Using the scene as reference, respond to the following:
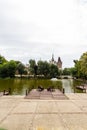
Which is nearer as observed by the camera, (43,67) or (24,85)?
(24,85)

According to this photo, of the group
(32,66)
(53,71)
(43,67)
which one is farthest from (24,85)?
(32,66)

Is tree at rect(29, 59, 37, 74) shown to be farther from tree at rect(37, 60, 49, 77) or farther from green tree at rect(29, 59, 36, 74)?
tree at rect(37, 60, 49, 77)

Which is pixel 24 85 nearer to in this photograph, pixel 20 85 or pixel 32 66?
pixel 20 85

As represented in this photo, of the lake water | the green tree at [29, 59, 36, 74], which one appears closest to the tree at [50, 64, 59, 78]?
the green tree at [29, 59, 36, 74]

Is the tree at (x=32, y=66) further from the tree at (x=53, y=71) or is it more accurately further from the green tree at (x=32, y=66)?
the tree at (x=53, y=71)

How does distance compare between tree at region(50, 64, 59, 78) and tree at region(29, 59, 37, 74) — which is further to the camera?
tree at region(29, 59, 37, 74)

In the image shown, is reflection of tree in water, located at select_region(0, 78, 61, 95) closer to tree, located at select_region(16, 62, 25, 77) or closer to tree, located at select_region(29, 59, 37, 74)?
tree, located at select_region(29, 59, 37, 74)

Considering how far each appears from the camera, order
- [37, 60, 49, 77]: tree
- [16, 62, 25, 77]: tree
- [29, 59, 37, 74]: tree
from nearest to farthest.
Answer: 1. [37, 60, 49, 77]: tree
2. [29, 59, 37, 74]: tree
3. [16, 62, 25, 77]: tree

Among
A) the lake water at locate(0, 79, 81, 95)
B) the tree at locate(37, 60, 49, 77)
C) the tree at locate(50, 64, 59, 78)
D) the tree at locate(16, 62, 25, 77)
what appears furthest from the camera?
the tree at locate(16, 62, 25, 77)

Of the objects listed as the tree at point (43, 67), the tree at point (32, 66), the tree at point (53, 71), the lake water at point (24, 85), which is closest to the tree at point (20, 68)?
the tree at point (32, 66)

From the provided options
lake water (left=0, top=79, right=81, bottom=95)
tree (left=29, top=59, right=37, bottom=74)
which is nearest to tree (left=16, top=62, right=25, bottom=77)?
tree (left=29, top=59, right=37, bottom=74)

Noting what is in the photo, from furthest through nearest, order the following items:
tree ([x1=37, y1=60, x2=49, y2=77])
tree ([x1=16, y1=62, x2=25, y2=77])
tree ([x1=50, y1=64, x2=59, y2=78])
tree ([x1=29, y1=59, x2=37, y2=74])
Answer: tree ([x1=16, y1=62, x2=25, y2=77]), tree ([x1=29, y1=59, x2=37, y2=74]), tree ([x1=50, y1=64, x2=59, y2=78]), tree ([x1=37, y1=60, x2=49, y2=77])

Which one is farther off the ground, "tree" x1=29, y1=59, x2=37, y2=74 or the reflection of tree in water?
"tree" x1=29, y1=59, x2=37, y2=74

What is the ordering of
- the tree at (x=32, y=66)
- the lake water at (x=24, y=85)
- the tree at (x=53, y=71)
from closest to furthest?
the lake water at (x=24, y=85)
the tree at (x=53, y=71)
the tree at (x=32, y=66)
